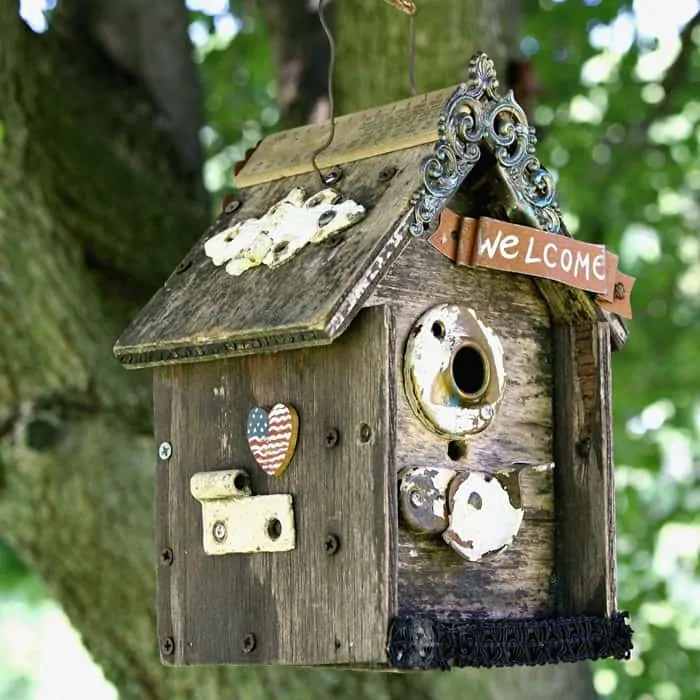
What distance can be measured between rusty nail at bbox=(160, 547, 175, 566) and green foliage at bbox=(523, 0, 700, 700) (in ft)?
8.85

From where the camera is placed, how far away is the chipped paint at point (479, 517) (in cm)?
256

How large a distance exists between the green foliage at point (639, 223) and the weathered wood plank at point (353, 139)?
2.32 metres

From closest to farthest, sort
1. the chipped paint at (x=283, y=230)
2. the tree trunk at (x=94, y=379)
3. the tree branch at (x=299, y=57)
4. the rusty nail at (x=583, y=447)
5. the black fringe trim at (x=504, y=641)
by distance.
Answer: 1. the black fringe trim at (x=504, y=641)
2. the chipped paint at (x=283, y=230)
3. the rusty nail at (x=583, y=447)
4. the tree trunk at (x=94, y=379)
5. the tree branch at (x=299, y=57)

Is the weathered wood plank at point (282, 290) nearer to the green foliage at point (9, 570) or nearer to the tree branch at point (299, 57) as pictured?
the tree branch at point (299, 57)

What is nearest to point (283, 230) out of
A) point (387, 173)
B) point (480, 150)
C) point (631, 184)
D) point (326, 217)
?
point (326, 217)

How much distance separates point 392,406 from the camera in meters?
2.44

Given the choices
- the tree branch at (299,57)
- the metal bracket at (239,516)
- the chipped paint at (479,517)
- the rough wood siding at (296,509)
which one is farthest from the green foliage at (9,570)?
the chipped paint at (479,517)

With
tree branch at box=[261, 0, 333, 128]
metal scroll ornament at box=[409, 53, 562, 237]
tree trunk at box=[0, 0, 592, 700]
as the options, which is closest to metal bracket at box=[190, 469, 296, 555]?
metal scroll ornament at box=[409, 53, 562, 237]

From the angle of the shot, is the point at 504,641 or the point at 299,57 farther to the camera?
the point at 299,57

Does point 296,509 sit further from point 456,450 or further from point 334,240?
point 334,240

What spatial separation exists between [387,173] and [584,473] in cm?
68

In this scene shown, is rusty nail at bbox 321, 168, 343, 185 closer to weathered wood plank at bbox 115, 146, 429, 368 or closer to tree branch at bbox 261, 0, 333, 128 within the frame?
weathered wood plank at bbox 115, 146, 429, 368

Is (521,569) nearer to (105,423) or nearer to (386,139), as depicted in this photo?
(386,139)

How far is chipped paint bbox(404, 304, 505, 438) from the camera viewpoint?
8.35 ft
